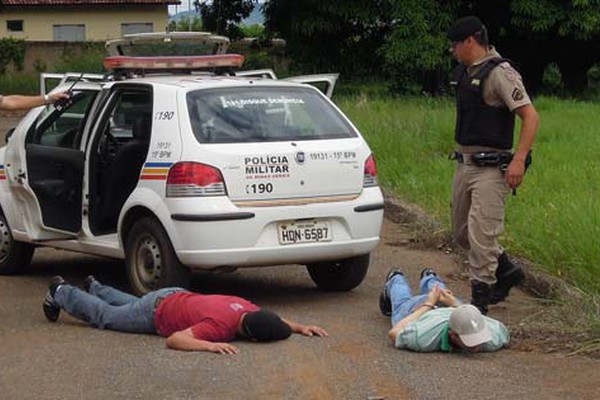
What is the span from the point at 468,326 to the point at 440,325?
0.93ft

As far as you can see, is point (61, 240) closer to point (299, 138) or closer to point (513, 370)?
point (299, 138)

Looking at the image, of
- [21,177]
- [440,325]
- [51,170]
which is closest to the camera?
[440,325]

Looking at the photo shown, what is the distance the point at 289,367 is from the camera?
22.9 ft

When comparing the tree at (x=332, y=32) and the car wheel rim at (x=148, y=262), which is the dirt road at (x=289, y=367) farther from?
the tree at (x=332, y=32)

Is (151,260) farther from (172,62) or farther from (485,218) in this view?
(485,218)

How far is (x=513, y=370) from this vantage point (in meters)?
6.93

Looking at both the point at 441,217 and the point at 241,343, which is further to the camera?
the point at 441,217

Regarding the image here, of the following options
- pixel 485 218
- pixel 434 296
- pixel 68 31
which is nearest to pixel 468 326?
pixel 434 296

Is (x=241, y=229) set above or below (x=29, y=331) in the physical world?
above

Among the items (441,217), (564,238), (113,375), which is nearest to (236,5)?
(441,217)

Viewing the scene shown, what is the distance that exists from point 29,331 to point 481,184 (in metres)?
2.96

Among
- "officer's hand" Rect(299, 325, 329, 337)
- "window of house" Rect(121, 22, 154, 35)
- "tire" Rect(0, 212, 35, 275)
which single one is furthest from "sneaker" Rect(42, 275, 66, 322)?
"window of house" Rect(121, 22, 154, 35)

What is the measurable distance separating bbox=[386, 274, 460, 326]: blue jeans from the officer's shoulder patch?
1.22 meters

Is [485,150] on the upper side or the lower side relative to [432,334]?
upper
